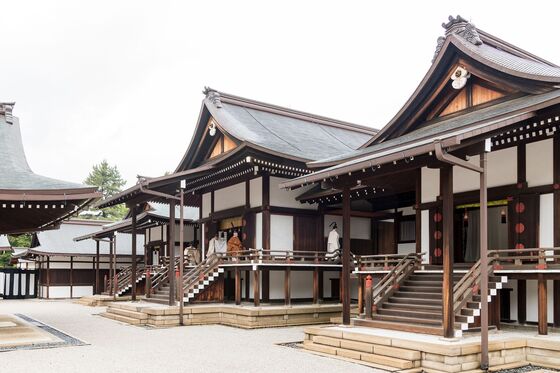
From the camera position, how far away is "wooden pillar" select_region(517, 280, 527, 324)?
1218cm

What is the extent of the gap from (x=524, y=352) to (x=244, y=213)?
11.0 metres

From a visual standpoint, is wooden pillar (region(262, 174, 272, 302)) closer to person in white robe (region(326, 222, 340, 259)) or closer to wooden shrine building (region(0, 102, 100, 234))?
person in white robe (region(326, 222, 340, 259))

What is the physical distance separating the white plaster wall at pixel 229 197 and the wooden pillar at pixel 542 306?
1096 cm

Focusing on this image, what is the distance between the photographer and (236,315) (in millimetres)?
16906

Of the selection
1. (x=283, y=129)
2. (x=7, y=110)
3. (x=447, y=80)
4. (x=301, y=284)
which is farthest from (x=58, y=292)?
(x=447, y=80)

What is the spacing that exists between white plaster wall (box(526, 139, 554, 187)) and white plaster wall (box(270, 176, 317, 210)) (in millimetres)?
8644

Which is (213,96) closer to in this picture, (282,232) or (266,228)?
(266,228)

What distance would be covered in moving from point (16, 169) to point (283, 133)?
32.6 feet

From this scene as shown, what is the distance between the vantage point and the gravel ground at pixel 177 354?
10.0m

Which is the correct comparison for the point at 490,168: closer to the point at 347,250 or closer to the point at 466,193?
the point at 466,193

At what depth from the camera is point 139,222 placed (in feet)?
95.1

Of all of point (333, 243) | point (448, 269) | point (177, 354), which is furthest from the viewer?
point (333, 243)

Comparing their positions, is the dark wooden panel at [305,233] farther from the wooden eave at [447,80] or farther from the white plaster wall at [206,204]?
the white plaster wall at [206,204]

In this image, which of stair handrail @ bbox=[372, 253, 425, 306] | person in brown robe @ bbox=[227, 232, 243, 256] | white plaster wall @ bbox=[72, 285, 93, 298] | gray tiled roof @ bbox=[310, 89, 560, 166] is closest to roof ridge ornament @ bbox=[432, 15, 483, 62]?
gray tiled roof @ bbox=[310, 89, 560, 166]
